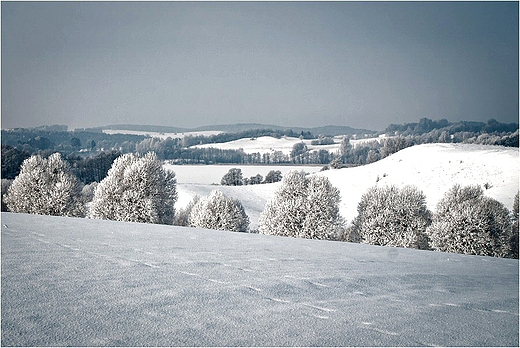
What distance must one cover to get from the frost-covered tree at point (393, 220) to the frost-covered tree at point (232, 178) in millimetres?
56834

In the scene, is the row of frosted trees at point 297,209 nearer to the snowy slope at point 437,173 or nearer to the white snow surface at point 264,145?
the snowy slope at point 437,173

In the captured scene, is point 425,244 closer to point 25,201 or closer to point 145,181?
point 145,181

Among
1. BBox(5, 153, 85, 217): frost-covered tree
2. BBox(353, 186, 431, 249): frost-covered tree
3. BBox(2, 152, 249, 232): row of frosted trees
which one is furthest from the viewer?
BBox(5, 153, 85, 217): frost-covered tree

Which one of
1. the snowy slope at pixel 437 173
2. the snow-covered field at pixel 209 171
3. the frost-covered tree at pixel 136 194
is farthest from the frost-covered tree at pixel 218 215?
the snow-covered field at pixel 209 171

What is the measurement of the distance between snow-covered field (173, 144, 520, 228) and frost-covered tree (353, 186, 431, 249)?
1782cm

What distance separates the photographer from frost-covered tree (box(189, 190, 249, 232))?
42.2 metres

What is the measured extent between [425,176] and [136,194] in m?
55.6

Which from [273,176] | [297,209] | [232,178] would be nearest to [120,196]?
[297,209]

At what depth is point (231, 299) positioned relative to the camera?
526 centimetres

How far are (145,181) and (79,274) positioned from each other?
35.8m

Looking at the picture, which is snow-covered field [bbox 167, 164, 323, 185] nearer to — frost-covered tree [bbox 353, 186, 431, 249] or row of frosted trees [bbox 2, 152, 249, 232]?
row of frosted trees [bbox 2, 152, 249, 232]

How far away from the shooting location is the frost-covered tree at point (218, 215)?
139 ft

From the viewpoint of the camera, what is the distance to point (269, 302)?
5250 mm

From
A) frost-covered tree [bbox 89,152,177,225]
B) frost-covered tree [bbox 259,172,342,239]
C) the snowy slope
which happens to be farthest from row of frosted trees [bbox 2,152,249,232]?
the snowy slope
